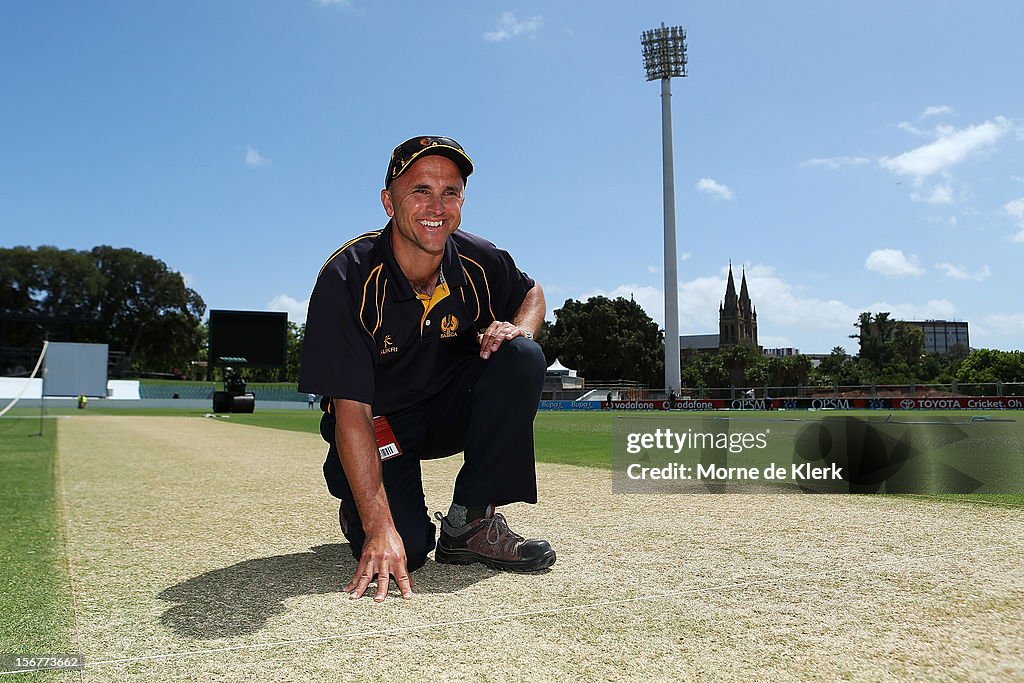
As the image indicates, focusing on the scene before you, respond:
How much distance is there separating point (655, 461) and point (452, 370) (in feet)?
18.7

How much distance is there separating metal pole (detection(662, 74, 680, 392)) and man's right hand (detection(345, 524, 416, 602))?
55.3 meters

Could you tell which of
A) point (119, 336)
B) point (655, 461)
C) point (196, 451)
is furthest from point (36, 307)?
point (655, 461)

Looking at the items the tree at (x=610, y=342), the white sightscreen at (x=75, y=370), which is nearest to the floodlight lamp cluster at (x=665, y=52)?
the tree at (x=610, y=342)

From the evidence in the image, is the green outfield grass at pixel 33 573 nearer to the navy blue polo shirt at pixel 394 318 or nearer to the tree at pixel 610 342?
the navy blue polo shirt at pixel 394 318

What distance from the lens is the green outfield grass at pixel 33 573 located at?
210 cm

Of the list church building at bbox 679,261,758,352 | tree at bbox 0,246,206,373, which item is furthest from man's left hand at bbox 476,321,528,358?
church building at bbox 679,261,758,352

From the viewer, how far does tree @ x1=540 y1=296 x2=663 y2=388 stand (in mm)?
77500

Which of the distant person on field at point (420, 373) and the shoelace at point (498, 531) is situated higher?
the distant person on field at point (420, 373)

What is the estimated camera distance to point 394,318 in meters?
3.12

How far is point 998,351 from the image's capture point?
72.4 meters

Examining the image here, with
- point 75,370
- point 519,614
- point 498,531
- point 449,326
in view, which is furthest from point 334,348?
point 75,370

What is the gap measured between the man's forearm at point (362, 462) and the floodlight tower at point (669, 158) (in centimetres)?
5532

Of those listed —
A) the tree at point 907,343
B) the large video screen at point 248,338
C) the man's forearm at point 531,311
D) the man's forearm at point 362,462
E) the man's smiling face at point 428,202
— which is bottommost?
the man's forearm at point 362,462

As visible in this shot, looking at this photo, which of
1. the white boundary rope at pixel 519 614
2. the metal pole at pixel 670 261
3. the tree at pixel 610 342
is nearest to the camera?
the white boundary rope at pixel 519 614
